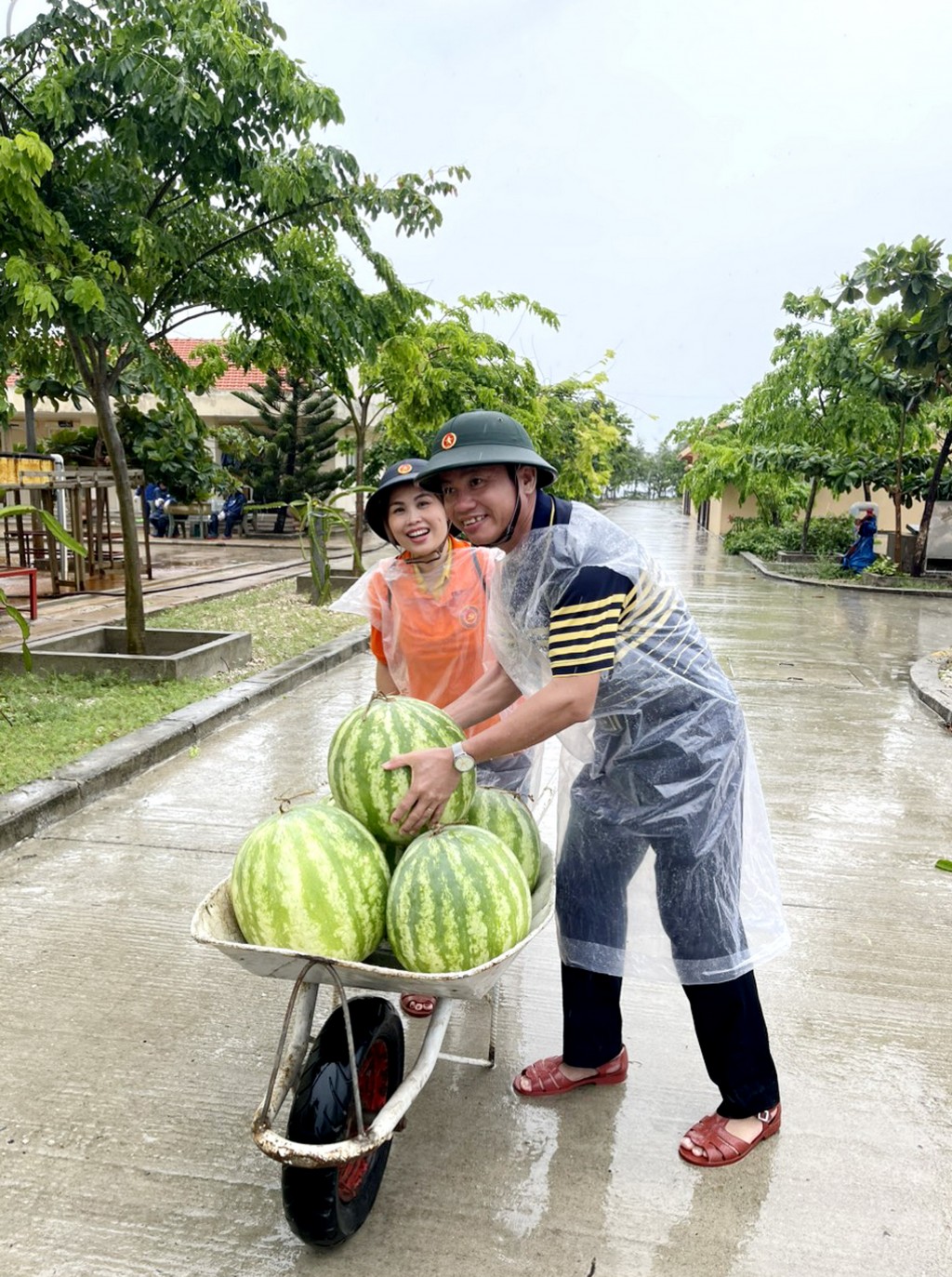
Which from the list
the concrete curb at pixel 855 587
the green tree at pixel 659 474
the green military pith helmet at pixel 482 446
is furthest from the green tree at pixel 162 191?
the green tree at pixel 659 474

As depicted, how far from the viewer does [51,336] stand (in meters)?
8.60

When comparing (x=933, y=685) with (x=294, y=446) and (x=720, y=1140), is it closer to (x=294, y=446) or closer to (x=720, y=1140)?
(x=720, y=1140)

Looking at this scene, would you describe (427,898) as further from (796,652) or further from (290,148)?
(796,652)

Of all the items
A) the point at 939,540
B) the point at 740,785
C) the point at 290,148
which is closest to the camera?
the point at 740,785

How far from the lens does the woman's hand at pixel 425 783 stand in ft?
7.20

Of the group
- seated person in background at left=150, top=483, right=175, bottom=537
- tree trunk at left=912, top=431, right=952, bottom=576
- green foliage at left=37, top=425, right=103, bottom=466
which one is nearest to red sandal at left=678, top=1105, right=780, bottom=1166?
tree trunk at left=912, top=431, right=952, bottom=576

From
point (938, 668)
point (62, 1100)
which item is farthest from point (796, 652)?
point (62, 1100)

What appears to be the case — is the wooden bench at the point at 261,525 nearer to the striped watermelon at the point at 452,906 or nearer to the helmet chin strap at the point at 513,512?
the helmet chin strap at the point at 513,512

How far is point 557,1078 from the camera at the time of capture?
2859mm

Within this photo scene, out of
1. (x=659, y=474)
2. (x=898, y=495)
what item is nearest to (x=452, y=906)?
(x=898, y=495)

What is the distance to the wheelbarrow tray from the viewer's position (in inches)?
75.9

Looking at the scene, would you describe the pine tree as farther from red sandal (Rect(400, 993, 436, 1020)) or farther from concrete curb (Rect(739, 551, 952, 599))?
Answer: red sandal (Rect(400, 993, 436, 1020))

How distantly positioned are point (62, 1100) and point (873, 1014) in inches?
99.7

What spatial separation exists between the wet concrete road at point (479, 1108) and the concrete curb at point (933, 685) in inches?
114
